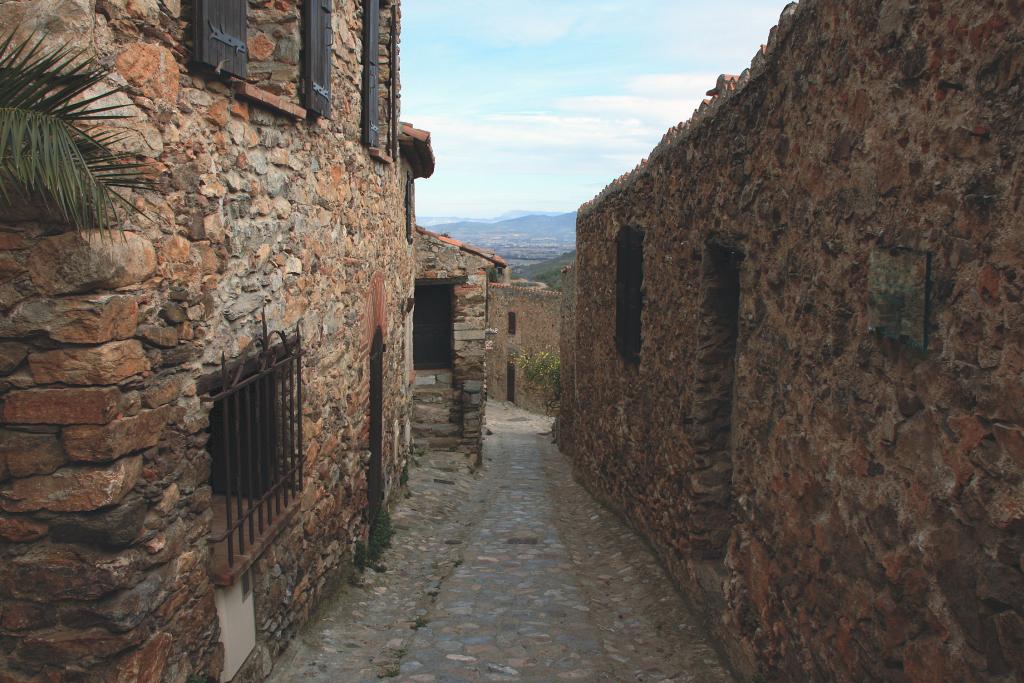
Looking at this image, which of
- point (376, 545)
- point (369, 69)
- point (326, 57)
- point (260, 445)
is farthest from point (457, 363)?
point (260, 445)

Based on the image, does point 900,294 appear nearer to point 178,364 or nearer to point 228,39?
point 178,364

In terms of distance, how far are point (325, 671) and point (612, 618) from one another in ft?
6.90

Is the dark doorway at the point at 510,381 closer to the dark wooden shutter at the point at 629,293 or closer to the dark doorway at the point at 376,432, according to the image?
the dark wooden shutter at the point at 629,293

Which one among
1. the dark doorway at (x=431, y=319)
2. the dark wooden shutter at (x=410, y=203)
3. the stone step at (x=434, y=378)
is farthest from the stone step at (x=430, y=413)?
the dark wooden shutter at (x=410, y=203)

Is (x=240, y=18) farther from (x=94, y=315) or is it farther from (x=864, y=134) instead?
(x=864, y=134)

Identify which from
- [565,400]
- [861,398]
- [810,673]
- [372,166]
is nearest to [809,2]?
[861,398]

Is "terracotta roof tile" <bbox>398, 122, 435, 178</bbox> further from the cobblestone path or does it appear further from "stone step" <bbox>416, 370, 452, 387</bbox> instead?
the cobblestone path

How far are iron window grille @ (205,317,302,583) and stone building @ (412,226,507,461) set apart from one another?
7.50 meters

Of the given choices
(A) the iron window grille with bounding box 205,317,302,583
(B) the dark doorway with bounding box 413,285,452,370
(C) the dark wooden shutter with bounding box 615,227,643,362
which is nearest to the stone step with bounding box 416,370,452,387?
(B) the dark doorway with bounding box 413,285,452,370

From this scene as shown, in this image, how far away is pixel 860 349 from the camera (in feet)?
10.3

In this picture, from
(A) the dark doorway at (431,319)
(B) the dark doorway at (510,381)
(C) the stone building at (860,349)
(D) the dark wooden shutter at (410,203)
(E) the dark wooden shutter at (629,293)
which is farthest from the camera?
(B) the dark doorway at (510,381)

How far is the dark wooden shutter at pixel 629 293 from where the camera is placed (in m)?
7.60

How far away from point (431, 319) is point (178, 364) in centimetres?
939

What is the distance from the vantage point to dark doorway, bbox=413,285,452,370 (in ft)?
41.3
